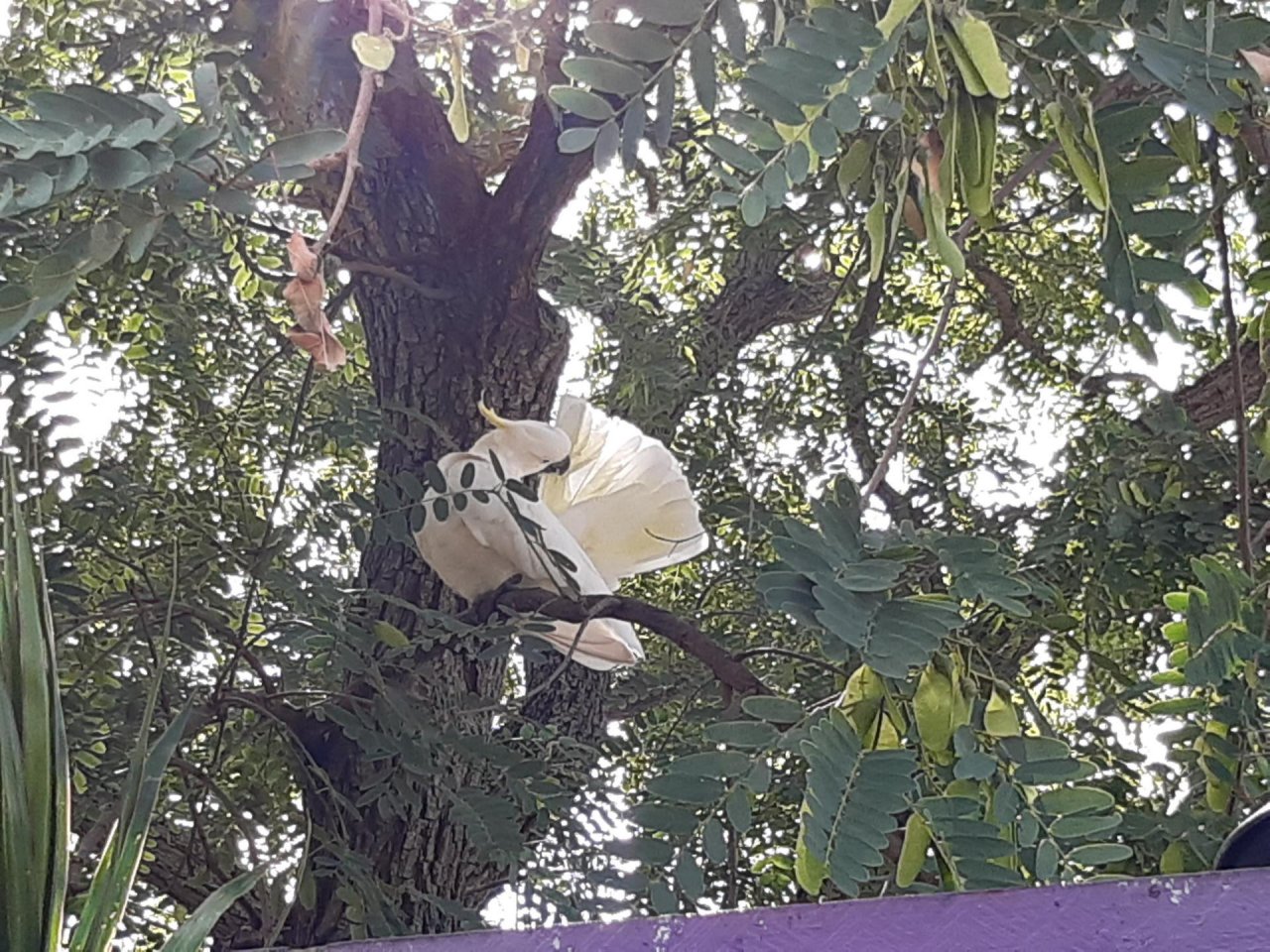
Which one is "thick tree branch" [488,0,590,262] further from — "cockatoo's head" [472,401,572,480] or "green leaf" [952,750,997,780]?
"green leaf" [952,750,997,780]

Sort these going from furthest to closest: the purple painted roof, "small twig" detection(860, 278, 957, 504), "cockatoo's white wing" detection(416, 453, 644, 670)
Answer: "cockatoo's white wing" detection(416, 453, 644, 670) → "small twig" detection(860, 278, 957, 504) → the purple painted roof

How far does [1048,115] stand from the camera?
1.75 ft

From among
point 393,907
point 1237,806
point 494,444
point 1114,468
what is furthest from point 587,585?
point 1114,468

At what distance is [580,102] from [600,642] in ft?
1.53

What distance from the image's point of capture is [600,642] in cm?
98

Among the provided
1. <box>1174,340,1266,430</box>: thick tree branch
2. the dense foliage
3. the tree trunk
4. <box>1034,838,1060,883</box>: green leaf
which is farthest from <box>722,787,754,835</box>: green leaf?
<box>1174,340,1266,430</box>: thick tree branch

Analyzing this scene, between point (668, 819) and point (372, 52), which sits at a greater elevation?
point (372, 52)

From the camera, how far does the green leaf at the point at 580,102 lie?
2.06ft

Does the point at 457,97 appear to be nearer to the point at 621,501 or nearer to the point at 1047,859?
the point at 621,501

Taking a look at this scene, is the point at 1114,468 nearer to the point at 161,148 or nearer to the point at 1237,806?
the point at 1237,806

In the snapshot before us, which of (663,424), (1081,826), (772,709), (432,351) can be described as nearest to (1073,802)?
(1081,826)

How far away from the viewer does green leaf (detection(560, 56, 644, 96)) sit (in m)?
0.61

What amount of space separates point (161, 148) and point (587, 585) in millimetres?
521

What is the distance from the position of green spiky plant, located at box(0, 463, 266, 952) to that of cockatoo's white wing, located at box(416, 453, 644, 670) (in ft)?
1.05
